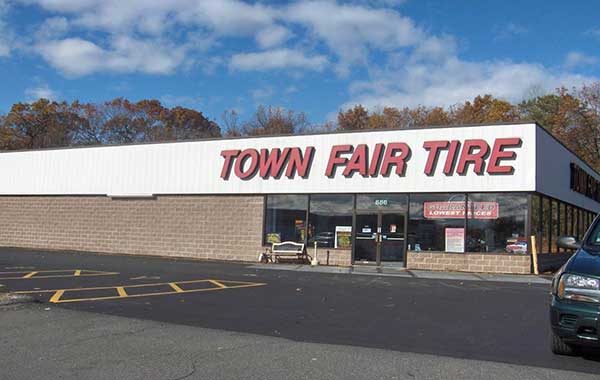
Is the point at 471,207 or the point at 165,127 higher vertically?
the point at 165,127

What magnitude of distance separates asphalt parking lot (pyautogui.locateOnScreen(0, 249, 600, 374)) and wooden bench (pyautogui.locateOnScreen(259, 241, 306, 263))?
432 centimetres

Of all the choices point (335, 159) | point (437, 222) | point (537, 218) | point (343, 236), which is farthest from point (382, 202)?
point (537, 218)

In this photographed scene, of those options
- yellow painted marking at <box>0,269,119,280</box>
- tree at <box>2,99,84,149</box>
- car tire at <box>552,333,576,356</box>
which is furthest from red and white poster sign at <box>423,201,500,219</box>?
tree at <box>2,99,84,149</box>

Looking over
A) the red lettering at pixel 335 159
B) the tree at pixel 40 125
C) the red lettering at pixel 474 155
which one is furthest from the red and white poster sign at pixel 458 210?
the tree at pixel 40 125

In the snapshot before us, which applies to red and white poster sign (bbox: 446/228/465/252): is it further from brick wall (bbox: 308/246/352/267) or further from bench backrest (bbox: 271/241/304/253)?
bench backrest (bbox: 271/241/304/253)

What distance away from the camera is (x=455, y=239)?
20438 mm

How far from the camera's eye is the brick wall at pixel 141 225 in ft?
77.7

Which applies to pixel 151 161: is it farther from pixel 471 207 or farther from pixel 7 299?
pixel 7 299

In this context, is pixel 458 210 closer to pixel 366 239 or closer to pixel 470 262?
pixel 470 262

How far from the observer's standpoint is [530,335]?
26.9 feet

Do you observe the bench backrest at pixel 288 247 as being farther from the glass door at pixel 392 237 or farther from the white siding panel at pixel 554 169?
the white siding panel at pixel 554 169

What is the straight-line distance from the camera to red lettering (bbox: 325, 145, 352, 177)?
866 inches

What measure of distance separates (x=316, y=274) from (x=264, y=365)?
12.3m

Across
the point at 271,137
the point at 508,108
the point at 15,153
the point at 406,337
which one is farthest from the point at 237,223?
the point at 508,108
